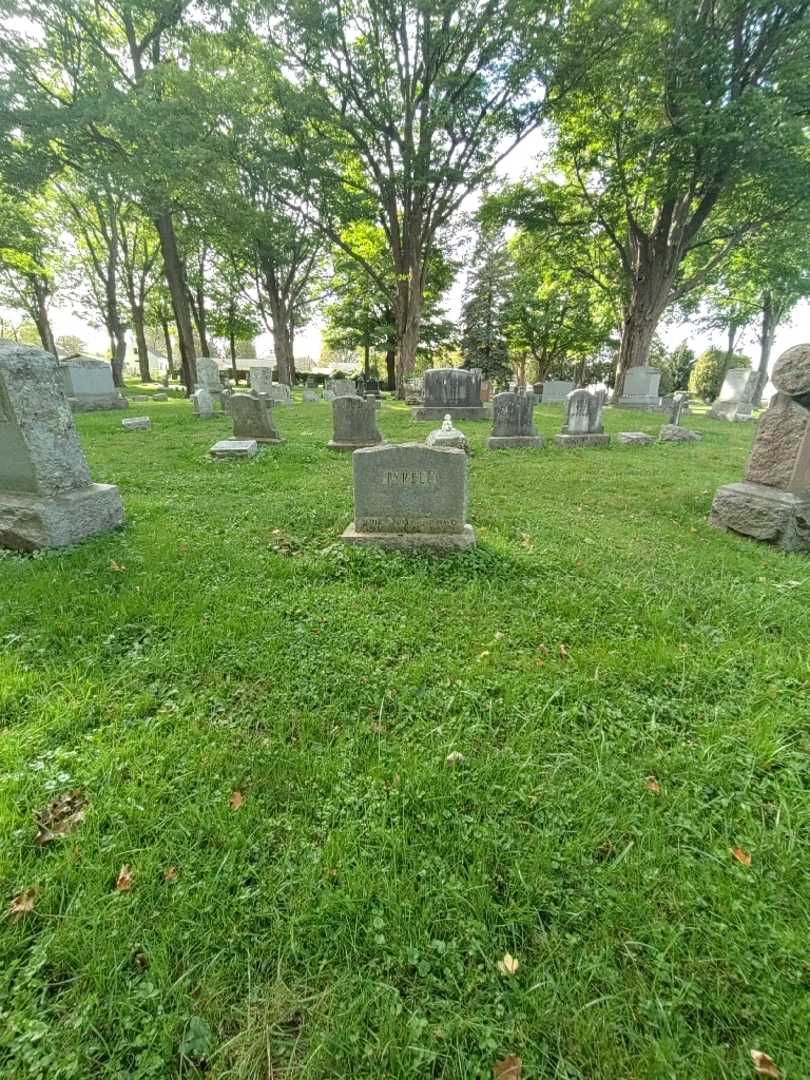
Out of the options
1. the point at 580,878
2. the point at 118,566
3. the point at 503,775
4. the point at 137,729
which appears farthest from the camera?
the point at 118,566

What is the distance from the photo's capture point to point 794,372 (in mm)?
4051

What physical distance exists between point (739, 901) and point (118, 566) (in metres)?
4.14

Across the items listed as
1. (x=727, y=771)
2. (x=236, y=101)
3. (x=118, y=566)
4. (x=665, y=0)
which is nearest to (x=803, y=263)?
(x=665, y=0)

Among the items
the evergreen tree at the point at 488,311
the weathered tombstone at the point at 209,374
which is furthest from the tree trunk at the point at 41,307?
the evergreen tree at the point at 488,311

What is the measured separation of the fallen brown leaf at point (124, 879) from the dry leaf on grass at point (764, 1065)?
1.87 meters

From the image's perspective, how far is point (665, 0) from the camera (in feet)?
39.5

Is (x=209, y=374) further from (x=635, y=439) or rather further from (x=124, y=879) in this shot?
(x=124, y=879)

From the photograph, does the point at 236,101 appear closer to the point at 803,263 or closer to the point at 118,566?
the point at 118,566

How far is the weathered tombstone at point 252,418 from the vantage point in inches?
356

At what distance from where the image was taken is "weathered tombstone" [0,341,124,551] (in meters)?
3.66

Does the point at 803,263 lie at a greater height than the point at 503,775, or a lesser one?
greater

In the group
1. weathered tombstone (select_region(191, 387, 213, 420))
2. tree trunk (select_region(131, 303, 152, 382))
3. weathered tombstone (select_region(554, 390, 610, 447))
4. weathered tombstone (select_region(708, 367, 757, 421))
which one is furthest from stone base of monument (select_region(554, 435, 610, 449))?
tree trunk (select_region(131, 303, 152, 382))

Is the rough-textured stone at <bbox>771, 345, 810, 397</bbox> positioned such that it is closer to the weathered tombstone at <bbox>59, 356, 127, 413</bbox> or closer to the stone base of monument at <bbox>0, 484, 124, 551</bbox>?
the stone base of monument at <bbox>0, 484, 124, 551</bbox>

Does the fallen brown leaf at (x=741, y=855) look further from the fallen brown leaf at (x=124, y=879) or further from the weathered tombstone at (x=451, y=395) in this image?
the weathered tombstone at (x=451, y=395)
